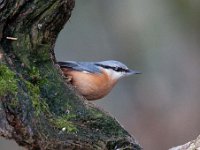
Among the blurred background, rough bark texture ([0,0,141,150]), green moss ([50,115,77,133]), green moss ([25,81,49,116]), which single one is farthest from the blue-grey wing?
the blurred background

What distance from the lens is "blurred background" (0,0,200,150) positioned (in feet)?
37.4

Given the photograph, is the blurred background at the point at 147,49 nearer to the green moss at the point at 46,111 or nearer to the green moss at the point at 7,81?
the green moss at the point at 46,111

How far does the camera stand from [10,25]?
5.25 metres

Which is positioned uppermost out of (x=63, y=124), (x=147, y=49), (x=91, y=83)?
(x=91, y=83)

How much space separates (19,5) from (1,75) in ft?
1.79

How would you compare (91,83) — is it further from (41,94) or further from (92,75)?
(41,94)

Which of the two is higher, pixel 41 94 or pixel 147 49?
pixel 41 94

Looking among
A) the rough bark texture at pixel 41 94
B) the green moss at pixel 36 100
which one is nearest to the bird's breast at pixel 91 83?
the rough bark texture at pixel 41 94

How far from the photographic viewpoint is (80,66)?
245 inches

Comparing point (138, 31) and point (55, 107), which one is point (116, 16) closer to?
point (138, 31)

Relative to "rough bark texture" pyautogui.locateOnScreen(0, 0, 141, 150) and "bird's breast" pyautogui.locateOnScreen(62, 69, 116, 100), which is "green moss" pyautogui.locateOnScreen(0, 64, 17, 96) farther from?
"bird's breast" pyautogui.locateOnScreen(62, 69, 116, 100)

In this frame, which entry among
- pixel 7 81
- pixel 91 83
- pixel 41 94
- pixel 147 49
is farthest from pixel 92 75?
pixel 147 49

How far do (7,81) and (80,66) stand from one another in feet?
4.36

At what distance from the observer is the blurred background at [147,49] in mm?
11398
